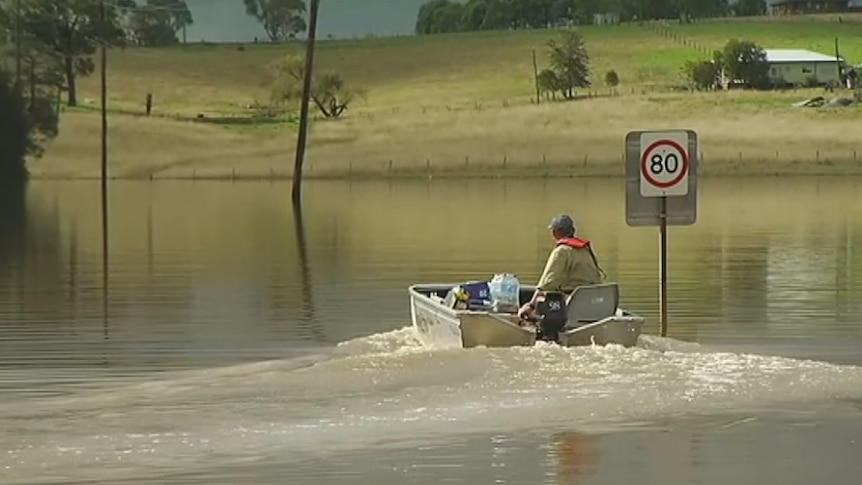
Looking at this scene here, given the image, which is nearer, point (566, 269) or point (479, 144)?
point (566, 269)

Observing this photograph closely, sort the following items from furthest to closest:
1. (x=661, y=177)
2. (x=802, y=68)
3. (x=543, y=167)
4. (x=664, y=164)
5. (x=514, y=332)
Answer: (x=802, y=68) < (x=543, y=167) < (x=661, y=177) < (x=664, y=164) < (x=514, y=332)

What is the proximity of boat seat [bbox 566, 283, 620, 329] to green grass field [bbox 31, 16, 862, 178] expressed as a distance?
229 ft

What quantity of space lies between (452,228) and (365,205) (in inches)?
608

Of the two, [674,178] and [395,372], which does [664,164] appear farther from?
[395,372]

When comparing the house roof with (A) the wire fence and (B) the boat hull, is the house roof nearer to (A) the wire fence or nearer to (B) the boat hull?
(A) the wire fence

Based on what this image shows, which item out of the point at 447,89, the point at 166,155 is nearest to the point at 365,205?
the point at 166,155

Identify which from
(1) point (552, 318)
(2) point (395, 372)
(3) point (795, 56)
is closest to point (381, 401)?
(2) point (395, 372)

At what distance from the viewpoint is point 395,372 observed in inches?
711

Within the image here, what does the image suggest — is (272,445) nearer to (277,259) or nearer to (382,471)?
(382,471)

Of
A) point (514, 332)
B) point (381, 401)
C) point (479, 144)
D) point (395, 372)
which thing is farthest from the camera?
point (479, 144)

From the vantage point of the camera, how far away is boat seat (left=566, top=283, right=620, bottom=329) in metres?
19.2

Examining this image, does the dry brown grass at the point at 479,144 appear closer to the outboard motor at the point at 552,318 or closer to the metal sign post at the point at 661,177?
the metal sign post at the point at 661,177

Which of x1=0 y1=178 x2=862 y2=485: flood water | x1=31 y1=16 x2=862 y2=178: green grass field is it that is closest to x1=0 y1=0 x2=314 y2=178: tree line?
x1=31 y1=16 x2=862 y2=178: green grass field

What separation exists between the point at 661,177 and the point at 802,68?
111503 millimetres
